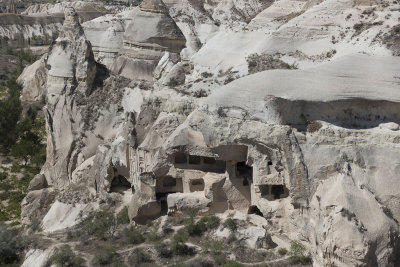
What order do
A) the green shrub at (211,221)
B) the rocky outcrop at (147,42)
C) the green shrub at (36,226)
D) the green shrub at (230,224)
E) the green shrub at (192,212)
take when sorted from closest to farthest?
the green shrub at (230,224), the green shrub at (211,221), the green shrub at (192,212), the green shrub at (36,226), the rocky outcrop at (147,42)

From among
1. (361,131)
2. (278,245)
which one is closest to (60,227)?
(278,245)

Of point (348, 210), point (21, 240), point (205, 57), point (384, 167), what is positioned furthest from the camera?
point (205, 57)

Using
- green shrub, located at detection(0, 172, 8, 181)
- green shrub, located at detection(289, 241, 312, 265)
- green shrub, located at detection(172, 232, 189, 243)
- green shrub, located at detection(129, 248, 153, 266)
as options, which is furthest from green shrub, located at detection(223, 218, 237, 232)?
green shrub, located at detection(0, 172, 8, 181)

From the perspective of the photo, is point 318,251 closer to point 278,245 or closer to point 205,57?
point 278,245

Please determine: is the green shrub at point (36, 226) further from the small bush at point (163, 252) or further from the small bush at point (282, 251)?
the small bush at point (282, 251)

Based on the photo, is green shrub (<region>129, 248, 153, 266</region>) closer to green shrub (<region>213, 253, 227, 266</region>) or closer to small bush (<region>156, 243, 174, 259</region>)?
small bush (<region>156, 243, 174, 259</region>)

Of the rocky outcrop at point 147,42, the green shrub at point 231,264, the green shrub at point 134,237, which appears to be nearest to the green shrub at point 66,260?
the green shrub at point 134,237

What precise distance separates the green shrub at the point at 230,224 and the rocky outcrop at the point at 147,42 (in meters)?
15.2

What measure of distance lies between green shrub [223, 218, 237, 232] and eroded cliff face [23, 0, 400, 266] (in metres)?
1.13

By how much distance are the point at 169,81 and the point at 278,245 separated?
1086 centimetres

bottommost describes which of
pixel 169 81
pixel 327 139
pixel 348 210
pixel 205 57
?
pixel 348 210

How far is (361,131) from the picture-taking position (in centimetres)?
1697

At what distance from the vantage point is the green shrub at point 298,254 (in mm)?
16062

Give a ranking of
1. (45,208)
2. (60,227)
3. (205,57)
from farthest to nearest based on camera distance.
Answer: (205,57) → (45,208) → (60,227)
